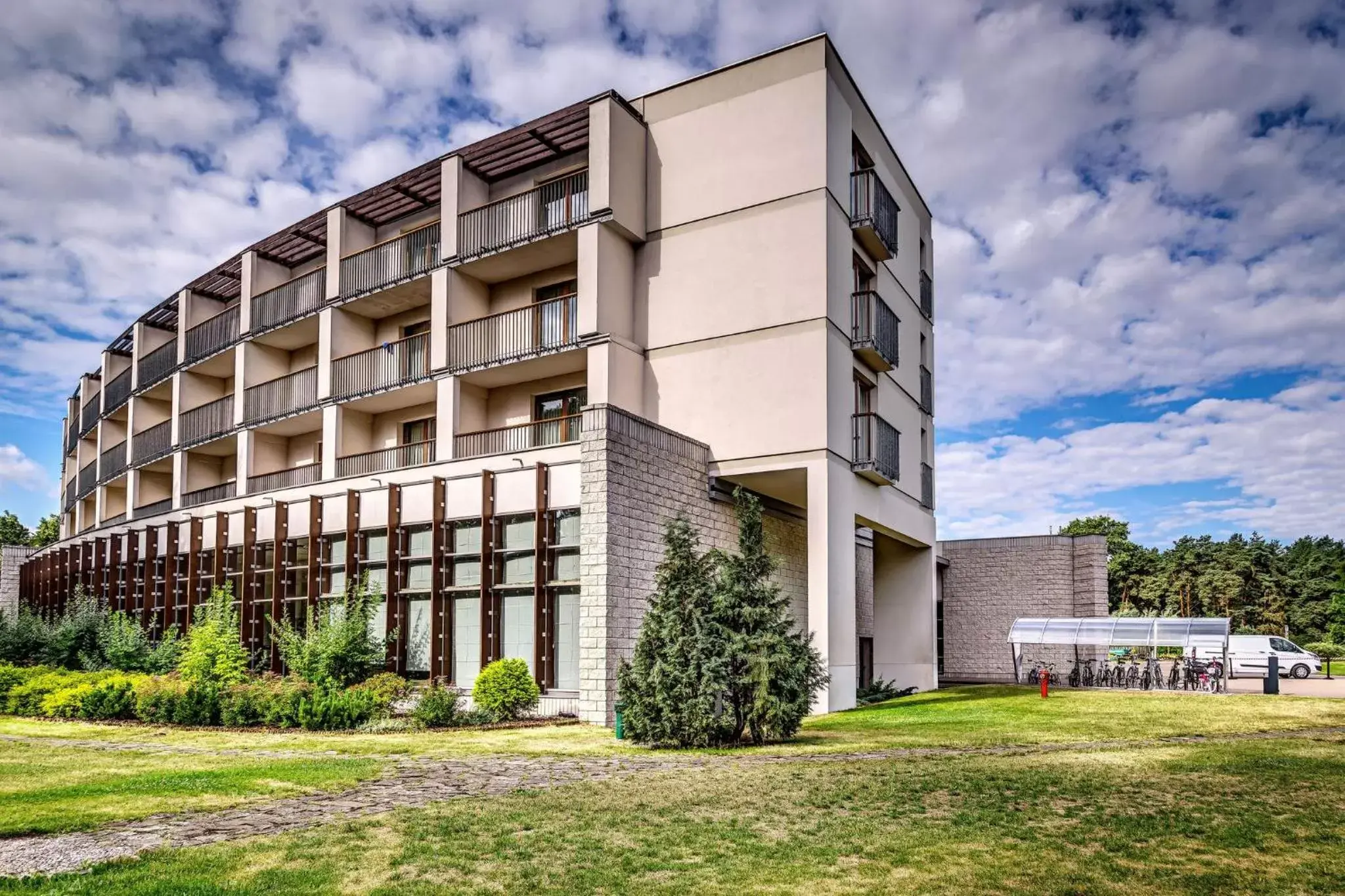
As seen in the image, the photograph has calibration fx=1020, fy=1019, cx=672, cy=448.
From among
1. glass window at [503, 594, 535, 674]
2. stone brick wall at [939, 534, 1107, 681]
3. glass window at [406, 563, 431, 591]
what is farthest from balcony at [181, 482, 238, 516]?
stone brick wall at [939, 534, 1107, 681]

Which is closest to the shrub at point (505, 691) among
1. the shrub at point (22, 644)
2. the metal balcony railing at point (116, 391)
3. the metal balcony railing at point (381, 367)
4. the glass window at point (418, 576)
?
the glass window at point (418, 576)

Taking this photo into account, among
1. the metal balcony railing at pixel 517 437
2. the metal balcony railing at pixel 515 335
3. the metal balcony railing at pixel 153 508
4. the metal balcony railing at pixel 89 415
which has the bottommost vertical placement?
the metal balcony railing at pixel 153 508

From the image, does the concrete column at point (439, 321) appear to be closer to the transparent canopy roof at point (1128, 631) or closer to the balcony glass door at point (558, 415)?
the balcony glass door at point (558, 415)

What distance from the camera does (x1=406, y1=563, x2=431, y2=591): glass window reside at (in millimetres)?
22859

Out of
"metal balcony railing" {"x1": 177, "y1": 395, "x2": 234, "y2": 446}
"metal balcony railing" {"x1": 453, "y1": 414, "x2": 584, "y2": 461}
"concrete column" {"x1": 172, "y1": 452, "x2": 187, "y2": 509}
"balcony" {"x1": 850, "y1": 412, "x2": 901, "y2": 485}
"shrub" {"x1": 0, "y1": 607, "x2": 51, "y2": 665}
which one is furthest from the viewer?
"concrete column" {"x1": 172, "y1": 452, "x2": 187, "y2": 509}

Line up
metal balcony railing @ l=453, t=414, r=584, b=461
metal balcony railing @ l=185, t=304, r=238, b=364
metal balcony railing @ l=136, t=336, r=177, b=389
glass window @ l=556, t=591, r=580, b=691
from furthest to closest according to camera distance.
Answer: metal balcony railing @ l=136, t=336, r=177, b=389 < metal balcony railing @ l=185, t=304, r=238, b=364 < metal balcony railing @ l=453, t=414, r=584, b=461 < glass window @ l=556, t=591, r=580, b=691

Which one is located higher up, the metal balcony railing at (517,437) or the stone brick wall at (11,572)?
the metal balcony railing at (517,437)

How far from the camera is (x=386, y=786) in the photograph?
11523mm

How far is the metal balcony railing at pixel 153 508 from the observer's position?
35.8 meters

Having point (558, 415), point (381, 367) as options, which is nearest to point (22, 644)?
point (381, 367)

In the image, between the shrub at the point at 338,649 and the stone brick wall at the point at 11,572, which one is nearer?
the shrub at the point at 338,649

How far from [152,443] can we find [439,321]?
17.8 m

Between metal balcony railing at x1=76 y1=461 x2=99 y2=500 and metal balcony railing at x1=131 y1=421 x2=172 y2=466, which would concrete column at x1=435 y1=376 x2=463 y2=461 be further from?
metal balcony railing at x1=76 y1=461 x2=99 y2=500

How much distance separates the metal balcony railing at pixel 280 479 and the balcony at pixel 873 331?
620 inches
